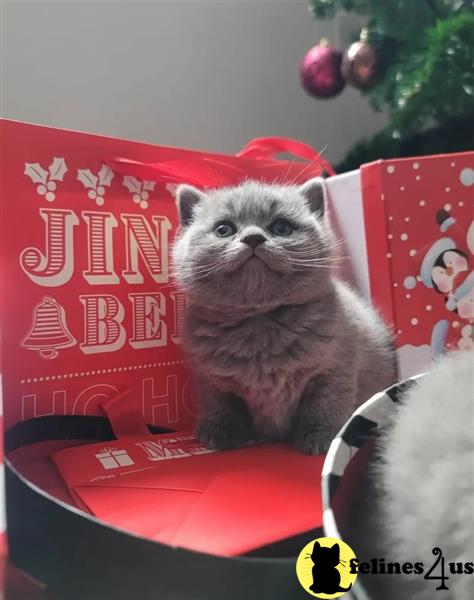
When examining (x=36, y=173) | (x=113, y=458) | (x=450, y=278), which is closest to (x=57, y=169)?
(x=36, y=173)

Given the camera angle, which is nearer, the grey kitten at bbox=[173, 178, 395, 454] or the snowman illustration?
the grey kitten at bbox=[173, 178, 395, 454]

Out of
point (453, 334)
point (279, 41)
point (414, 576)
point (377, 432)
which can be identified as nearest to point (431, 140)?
point (453, 334)

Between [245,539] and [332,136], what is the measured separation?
3.91 ft

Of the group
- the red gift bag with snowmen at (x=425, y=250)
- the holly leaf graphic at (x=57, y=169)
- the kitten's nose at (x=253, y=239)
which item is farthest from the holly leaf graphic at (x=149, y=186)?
the red gift bag with snowmen at (x=425, y=250)

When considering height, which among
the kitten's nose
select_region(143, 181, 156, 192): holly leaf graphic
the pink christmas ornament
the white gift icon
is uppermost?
the pink christmas ornament

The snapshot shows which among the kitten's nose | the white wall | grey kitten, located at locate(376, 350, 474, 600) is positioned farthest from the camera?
the white wall

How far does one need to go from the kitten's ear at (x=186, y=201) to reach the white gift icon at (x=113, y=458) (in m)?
0.32

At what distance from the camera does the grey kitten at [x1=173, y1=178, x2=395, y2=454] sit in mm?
634

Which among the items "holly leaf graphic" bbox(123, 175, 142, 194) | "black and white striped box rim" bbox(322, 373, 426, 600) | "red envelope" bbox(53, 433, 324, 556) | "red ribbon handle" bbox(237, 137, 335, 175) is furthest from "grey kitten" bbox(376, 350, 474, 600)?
"red ribbon handle" bbox(237, 137, 335, 175)

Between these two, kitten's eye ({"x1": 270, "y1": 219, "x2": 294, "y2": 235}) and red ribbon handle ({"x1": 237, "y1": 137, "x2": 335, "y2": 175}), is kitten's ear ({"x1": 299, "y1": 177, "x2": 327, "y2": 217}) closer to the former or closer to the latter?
kitten's eye ({"x1": 270, "y1": 219, "x2": 294, "y2": 235})

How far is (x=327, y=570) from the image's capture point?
357mm

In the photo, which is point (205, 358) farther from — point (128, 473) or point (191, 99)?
point (191, 99)

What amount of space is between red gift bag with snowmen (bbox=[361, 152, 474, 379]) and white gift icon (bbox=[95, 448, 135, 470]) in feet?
1.43

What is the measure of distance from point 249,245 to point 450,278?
1.16ft
